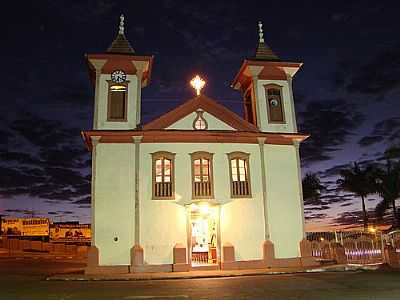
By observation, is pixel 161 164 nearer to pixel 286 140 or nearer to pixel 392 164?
pixel 286 140

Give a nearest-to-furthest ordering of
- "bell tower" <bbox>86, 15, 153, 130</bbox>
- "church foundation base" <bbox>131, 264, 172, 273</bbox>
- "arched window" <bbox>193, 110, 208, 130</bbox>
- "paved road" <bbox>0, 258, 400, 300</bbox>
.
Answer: "paved road" <bbox>0, 258, 400, 300</bbox>
"church foundation base" <bbox>131, 264, 172, 273</bbox>
"arched window" <bbox>193, 110, 208, 130</bbox>
"bell tower" <bbox>86, 15, 153, 130</bbox>

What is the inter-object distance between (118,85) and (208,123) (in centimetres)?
507

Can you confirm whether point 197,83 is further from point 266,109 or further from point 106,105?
point 106,105

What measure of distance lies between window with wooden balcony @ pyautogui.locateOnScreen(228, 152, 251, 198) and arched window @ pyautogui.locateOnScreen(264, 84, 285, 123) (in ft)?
9.92

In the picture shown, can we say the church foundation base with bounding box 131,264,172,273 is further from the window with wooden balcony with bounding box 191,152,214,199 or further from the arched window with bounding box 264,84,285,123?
the arched window with bounding box 264,84,285,123

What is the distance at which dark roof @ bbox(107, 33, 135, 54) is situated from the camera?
21.6 meters

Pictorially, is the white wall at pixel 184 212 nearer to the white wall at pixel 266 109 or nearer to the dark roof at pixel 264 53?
the white wall at pixel 266 109

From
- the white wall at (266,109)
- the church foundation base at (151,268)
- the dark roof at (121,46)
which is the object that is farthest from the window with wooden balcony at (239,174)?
the dark roof at (121,46)

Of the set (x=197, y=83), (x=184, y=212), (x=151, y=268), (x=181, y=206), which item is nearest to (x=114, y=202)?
(x=181, y=206)

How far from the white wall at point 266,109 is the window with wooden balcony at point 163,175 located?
5376 mm

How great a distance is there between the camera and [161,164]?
19.6 m

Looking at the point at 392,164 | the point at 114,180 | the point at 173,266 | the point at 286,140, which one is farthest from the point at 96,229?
the point at 392,164

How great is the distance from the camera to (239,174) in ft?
65.9

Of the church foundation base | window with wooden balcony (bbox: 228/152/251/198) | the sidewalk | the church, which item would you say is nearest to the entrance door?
the church
